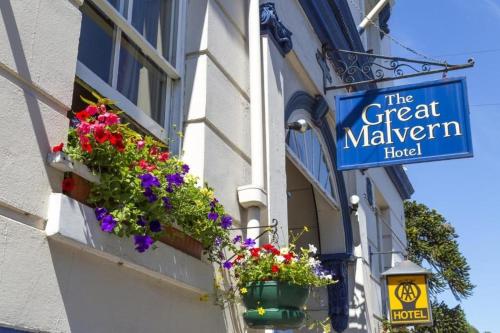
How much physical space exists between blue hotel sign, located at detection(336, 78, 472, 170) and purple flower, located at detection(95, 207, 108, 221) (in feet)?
14.6

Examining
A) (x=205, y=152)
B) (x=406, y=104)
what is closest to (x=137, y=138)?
(x=205, y=152)

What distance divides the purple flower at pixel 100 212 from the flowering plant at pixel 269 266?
50.9 inches

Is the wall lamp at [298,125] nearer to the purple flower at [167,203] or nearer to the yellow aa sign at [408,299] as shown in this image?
the yellow aa sign at [408,299]

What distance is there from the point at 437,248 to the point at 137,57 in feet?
52.7

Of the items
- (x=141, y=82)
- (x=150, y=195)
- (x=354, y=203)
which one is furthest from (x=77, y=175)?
(x=354, y=203)

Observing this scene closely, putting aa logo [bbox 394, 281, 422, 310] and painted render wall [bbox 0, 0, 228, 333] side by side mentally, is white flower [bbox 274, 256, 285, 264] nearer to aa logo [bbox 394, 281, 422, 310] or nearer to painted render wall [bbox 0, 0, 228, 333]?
painted render wall [bbox 0, 0, 228, 333]

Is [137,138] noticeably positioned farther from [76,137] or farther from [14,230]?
[14,230]

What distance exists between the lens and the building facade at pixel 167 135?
3018mm

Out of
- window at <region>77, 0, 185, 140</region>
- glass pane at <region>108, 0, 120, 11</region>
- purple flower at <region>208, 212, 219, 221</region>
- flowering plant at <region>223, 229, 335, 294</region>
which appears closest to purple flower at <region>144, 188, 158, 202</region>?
purple flower at <region>208, 212, 219, 221</region>

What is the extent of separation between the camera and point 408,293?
9617 mm

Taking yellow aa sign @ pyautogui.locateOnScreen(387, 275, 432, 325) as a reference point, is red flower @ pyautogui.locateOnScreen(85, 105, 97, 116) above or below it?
above

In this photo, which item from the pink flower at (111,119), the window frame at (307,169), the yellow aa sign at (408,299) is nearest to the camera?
the pink flower at (111,119)

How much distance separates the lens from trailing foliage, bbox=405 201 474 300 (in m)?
17.8

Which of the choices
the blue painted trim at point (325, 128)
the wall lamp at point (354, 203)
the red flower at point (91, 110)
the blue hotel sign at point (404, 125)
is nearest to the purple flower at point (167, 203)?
the red flower at point (91, 110)
